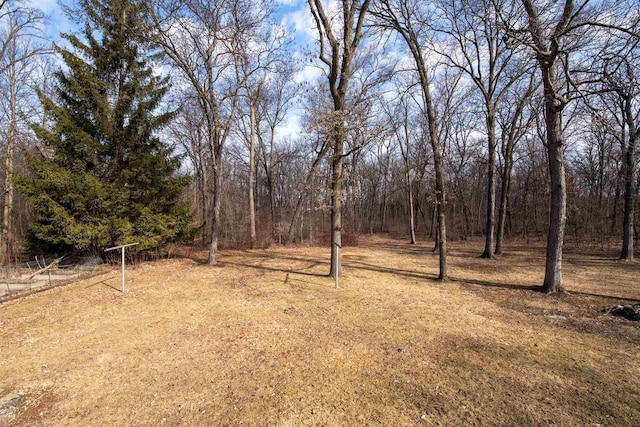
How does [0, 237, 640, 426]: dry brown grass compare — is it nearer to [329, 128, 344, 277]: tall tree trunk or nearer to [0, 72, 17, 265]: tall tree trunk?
[329, 128, 344, 277]: tall tree trunk

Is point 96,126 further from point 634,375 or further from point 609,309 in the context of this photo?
point 609,309

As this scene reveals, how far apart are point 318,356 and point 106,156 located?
1078 cm

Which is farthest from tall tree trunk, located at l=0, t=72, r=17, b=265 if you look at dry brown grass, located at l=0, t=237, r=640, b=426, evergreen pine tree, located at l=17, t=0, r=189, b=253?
dry brown grass, located at l=0, t=237, r=640, b=426

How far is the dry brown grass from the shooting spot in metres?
2.66

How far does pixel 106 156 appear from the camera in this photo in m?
10.2

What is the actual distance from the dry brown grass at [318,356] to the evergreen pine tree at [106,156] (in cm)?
307

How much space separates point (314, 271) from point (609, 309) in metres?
6.74

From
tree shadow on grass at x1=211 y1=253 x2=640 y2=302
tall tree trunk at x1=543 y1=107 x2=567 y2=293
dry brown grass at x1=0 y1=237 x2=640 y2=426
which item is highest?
tall tree trunk at x1=543 y1=107 x2=567 y2=293

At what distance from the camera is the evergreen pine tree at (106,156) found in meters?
8.90

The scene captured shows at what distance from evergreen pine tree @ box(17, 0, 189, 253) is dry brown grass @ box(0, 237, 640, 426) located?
10.1 ft

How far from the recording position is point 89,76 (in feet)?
31.7

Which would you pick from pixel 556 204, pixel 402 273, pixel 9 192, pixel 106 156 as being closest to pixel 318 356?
pixel 402 273

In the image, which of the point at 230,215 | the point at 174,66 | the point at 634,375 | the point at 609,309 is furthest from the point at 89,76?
the point at 609,309

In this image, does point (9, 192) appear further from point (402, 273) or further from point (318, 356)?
point (402, 273)
